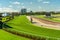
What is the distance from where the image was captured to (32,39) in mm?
22750

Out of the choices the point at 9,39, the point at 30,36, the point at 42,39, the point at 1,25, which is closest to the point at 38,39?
the point at 42,39

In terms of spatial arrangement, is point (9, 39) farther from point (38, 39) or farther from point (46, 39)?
point (46, 39)

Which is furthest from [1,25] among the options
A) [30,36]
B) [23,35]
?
[30,36]

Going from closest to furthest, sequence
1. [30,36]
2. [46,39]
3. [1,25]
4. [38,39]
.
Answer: [46,39], [38,39], [30,36], [1,25]

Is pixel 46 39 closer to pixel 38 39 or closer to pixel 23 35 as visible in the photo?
pixel 38 39

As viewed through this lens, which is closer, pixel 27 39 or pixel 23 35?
pixel 27 39

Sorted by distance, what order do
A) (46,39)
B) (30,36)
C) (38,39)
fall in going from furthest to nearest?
(30,36) < (38,39) < (46,39)

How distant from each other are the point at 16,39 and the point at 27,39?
1.47 meters

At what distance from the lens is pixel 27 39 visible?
22.9 metres

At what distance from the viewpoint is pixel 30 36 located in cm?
2417

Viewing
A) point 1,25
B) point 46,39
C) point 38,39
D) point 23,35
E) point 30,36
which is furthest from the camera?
point 1,25

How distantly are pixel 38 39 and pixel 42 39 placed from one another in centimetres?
95

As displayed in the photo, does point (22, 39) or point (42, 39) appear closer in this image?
point (42, 39)

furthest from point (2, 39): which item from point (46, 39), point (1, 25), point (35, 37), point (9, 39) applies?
point (1, 25)
